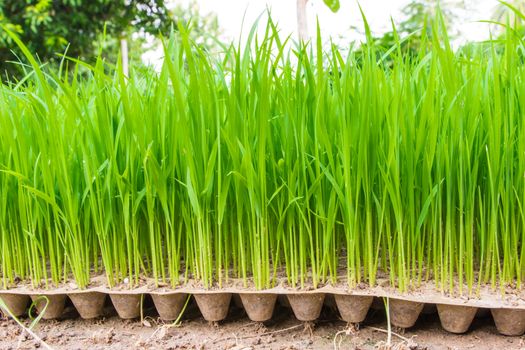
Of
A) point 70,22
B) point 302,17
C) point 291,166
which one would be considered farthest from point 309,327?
point 70,22

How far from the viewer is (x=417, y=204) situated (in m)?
0.80

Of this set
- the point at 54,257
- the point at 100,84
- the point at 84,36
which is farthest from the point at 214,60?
the point at 84,36

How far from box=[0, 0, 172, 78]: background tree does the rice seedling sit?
3716 millimetres

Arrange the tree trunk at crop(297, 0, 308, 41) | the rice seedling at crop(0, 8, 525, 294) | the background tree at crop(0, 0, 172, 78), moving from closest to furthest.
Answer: the rice seedling at crop(0, 8, 525, 294), the tree trunk at crop(297, 0, 308, 41), the background tree at crop(0, 0, 172, 78)

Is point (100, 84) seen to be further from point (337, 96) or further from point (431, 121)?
point (431, 121)

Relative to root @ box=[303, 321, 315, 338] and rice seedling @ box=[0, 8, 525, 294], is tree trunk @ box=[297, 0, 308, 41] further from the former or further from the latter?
root @ box=[303, 321, 315, 338]

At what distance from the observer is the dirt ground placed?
0.78m

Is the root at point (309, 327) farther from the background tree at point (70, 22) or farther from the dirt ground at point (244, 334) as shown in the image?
the background tree at point (70, 22)

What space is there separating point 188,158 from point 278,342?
0.37m

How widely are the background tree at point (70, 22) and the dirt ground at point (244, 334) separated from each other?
3.81 m

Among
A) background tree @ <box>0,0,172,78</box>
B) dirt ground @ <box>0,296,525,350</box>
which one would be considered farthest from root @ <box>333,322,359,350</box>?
background tree @ <box>0,0,172,78</box>

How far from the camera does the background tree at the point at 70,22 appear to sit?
14.9 feet

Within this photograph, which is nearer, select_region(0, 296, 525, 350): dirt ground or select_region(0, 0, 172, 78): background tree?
select_region(0, 296, 525, 350): dirt ground

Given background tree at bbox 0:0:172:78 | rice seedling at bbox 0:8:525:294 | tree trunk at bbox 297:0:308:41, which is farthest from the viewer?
background tree at bbox 0:0:172:78
